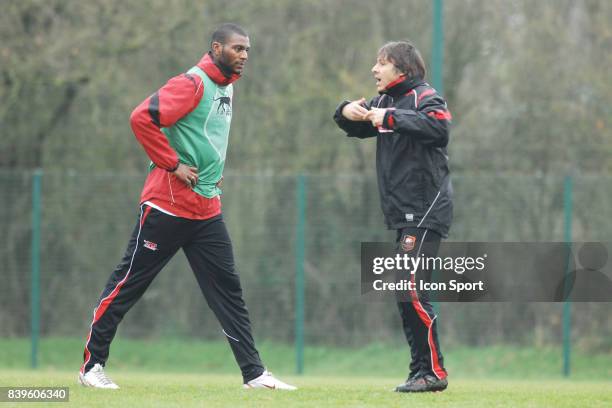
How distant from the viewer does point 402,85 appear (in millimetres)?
6430

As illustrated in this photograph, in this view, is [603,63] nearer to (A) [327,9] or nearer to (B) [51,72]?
(A) [327,9]

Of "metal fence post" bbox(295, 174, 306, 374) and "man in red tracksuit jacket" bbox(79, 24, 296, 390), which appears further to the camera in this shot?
"metal fence post" bbox(295, 174, 306, 374)


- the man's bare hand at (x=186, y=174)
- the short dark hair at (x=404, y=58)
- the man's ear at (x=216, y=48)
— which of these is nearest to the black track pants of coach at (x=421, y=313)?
the short dark hair at (x=404, y=58)

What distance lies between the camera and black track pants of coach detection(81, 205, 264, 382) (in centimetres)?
651

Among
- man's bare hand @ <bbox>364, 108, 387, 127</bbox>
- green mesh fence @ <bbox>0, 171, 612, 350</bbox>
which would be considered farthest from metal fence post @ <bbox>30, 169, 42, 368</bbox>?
man's bare hand @ <bbox>364, 108, 387, 127</bbox>

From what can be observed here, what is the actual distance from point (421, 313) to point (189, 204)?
60.7 inches

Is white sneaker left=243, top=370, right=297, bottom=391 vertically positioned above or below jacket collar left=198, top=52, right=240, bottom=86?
below

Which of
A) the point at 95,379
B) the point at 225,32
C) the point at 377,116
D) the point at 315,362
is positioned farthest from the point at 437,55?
the point at 95,379

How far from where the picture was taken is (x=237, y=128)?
1598cm

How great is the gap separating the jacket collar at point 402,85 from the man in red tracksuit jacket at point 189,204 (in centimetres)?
92

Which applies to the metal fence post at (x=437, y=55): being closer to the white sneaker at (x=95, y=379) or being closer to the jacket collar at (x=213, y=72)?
the jacket collar at (x=213, y=72)

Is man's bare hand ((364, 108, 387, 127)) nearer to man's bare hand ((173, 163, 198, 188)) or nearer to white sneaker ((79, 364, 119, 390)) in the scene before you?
man's bare hand ((173, 163, 198, 188))

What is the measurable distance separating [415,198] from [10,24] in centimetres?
1054

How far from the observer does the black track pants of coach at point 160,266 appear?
651cm
